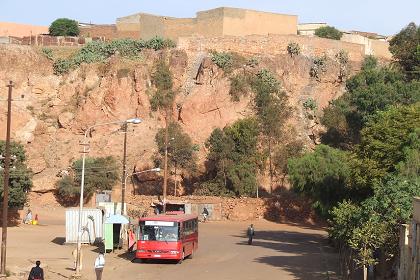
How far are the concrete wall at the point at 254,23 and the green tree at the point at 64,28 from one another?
2070 centimetres

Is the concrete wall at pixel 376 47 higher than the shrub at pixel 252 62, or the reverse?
the concrete wall at pixel 376 47

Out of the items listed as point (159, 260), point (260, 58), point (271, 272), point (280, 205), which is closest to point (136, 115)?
point (260, 58)

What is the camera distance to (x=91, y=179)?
212 feet

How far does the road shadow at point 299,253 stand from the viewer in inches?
1228

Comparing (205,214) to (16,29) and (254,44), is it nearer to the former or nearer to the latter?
(254,44)

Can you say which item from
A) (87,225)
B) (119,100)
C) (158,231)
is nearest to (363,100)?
(119,100)

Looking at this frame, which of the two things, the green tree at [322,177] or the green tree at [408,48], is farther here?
the green tree at [408,48]

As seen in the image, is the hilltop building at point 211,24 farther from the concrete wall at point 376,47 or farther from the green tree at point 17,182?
the green tree at point 17,182

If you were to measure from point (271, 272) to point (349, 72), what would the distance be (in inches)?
2000

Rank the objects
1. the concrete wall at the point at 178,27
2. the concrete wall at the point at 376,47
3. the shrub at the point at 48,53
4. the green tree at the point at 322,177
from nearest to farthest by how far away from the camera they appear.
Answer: the green tree at the point at 322,177 < the concrete wall at the point at 178,27 < the shrub at the point at 48,53 < the concrete wall at the point at 376,47

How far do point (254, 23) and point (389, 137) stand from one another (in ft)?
146

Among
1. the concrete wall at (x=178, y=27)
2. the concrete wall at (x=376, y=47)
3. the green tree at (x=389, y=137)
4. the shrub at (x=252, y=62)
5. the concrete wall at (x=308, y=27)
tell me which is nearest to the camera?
the green tree at (x=389, y=137)

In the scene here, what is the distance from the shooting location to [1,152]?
5469 cm

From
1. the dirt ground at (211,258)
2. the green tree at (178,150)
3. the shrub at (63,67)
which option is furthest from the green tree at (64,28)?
the dirt ground at (211,258)
